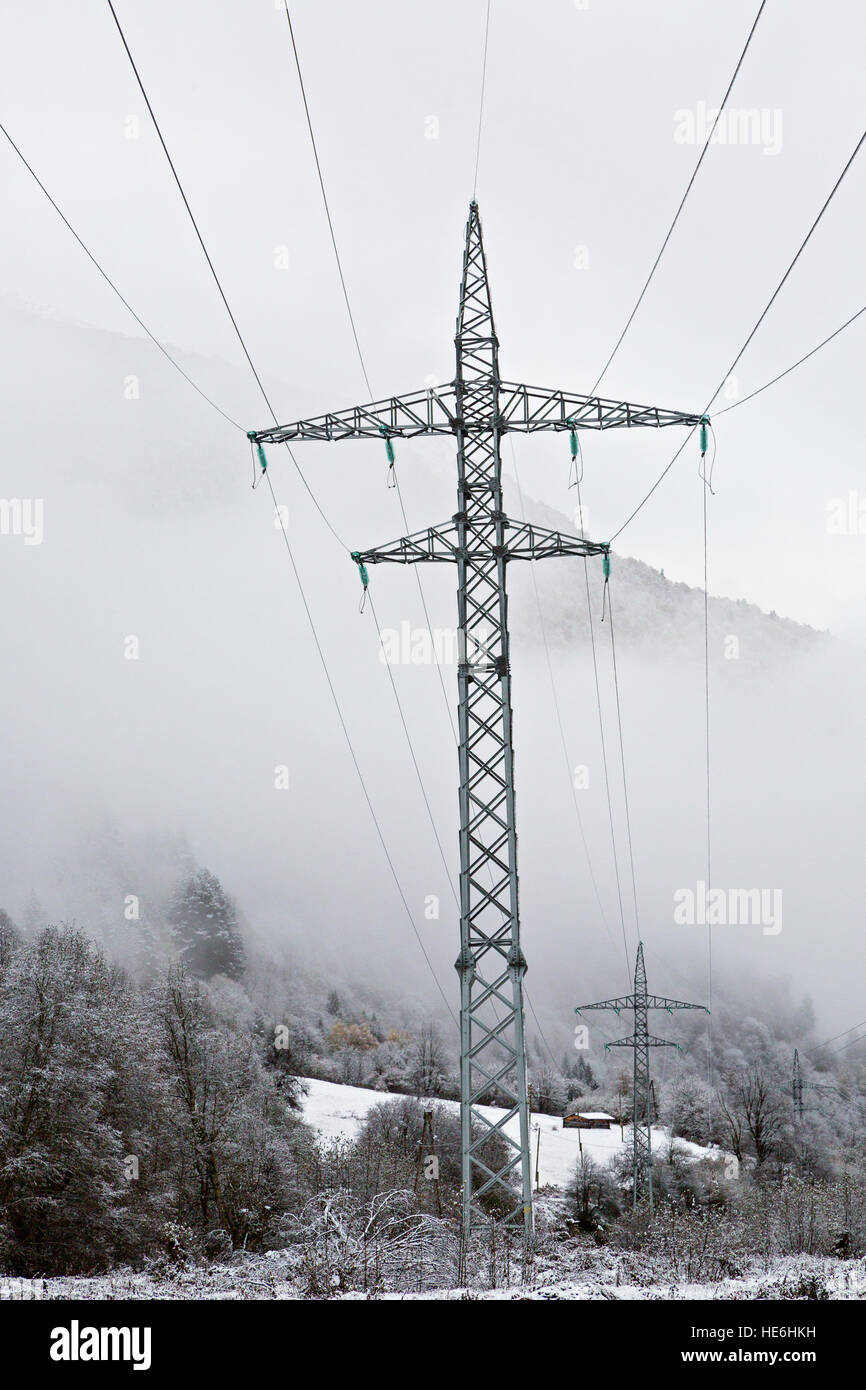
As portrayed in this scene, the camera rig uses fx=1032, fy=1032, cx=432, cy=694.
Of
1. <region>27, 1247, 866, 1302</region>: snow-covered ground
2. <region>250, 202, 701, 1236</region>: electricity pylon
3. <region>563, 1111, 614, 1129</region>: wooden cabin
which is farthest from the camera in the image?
<region>563, 1111, 614, 1129</region>: wooden cabin

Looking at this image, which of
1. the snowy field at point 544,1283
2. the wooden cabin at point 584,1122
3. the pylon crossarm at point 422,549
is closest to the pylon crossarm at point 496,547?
the pylon crossarm at point 422,549

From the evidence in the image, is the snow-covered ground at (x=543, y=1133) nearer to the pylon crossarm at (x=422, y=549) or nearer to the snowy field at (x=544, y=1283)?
the pylon crossarm at (x=422, y=549)

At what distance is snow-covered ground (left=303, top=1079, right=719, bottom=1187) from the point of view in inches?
2798

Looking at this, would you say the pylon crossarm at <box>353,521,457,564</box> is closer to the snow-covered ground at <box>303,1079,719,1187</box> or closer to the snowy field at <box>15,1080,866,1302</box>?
the snowy field at <box>15,1080,866,1302</box>

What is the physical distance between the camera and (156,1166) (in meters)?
35.3

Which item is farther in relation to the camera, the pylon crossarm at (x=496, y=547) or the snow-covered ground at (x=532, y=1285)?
the pylon crossarm at (x=496, y=547)

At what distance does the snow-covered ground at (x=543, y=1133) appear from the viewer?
233ft

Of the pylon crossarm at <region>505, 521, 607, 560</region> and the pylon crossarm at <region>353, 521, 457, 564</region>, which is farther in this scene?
the pylon crossarm at <region>353, 521, 457, 564</region>

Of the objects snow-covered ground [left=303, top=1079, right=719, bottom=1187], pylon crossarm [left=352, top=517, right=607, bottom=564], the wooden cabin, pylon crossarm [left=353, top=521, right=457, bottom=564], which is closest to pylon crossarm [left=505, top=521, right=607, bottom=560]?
pylon crossarm [left=352, top=517, right=607, bottom=564]

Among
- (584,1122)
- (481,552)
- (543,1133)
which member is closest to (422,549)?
(481,552)

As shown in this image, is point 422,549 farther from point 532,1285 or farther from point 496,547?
point 532,1285

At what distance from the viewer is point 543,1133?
8694cm
